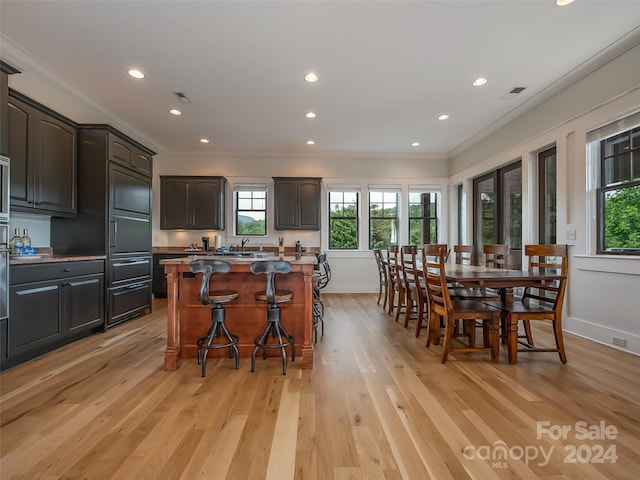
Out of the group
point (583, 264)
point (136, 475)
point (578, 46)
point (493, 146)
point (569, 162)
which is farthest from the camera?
point (493, 146)

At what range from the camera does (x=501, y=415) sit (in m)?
1.85

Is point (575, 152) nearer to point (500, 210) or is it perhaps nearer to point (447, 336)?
point (500, 210)

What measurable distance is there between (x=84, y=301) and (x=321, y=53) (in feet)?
12.2

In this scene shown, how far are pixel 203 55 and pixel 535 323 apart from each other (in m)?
5.34

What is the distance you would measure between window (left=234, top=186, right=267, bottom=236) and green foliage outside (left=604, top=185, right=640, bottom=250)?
5.51 m

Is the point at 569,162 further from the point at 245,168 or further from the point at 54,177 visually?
the point at 54,177

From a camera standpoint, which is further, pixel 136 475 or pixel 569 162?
pixel 569 162

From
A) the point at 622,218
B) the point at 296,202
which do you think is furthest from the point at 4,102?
the point at 622,218

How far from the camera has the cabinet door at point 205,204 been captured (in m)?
6.12

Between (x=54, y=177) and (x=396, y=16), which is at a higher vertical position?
(x=396, y=16)

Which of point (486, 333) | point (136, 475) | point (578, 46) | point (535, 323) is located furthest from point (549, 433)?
point (578, 46)

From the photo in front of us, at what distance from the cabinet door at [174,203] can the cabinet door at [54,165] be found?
252cm

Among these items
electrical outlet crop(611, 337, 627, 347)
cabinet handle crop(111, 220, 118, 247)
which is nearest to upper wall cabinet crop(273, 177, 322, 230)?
cabinet handle crop(111, 220, 118, 247)

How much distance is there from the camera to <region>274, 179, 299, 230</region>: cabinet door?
6.23 metres
